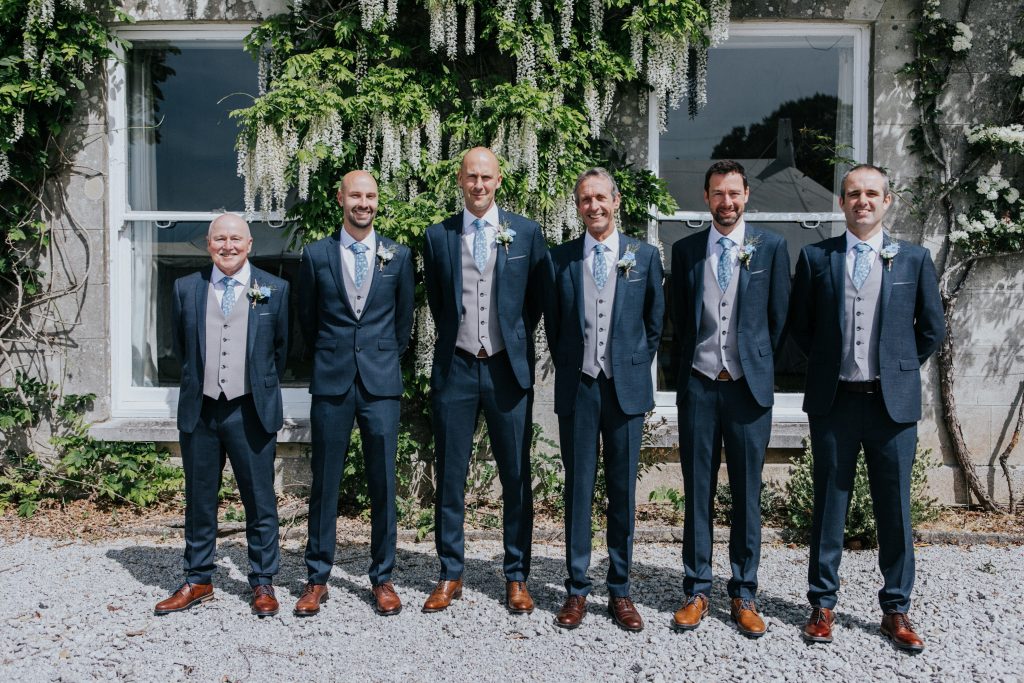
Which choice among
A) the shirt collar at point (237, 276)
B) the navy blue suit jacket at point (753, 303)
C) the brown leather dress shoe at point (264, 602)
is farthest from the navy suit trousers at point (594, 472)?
the shirt collar at point (237, 276)

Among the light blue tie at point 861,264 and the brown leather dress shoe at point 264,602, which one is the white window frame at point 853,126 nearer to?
the light blue tie at point 861,264

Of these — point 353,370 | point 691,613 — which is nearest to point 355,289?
point 353,370

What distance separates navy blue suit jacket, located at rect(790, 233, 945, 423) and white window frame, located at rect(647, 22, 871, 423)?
77.6 inches

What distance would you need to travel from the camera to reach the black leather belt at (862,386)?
359cm

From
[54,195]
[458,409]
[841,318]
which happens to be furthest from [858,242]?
[54,195]

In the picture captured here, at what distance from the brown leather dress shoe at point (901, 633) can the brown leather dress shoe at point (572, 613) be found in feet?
4.36

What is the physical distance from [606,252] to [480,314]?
0.65m

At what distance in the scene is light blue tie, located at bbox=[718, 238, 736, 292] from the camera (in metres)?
3.71

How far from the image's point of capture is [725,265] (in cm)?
A: 373

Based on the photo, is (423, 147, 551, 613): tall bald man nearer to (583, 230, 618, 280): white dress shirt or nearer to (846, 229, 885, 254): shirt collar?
(583, 230, 618, 280): white dress shirt

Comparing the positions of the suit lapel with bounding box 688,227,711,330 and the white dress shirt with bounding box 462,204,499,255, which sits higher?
the white dress shirt with bounding box 462,204,499,255

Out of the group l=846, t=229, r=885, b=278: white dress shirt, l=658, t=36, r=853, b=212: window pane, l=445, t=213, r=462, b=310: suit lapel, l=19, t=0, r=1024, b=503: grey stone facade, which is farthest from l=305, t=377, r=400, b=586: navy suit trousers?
l=658, t=36, r=853, b=212: window pane

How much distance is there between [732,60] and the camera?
5.88 metres

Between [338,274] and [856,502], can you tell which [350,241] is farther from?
[856,502]
